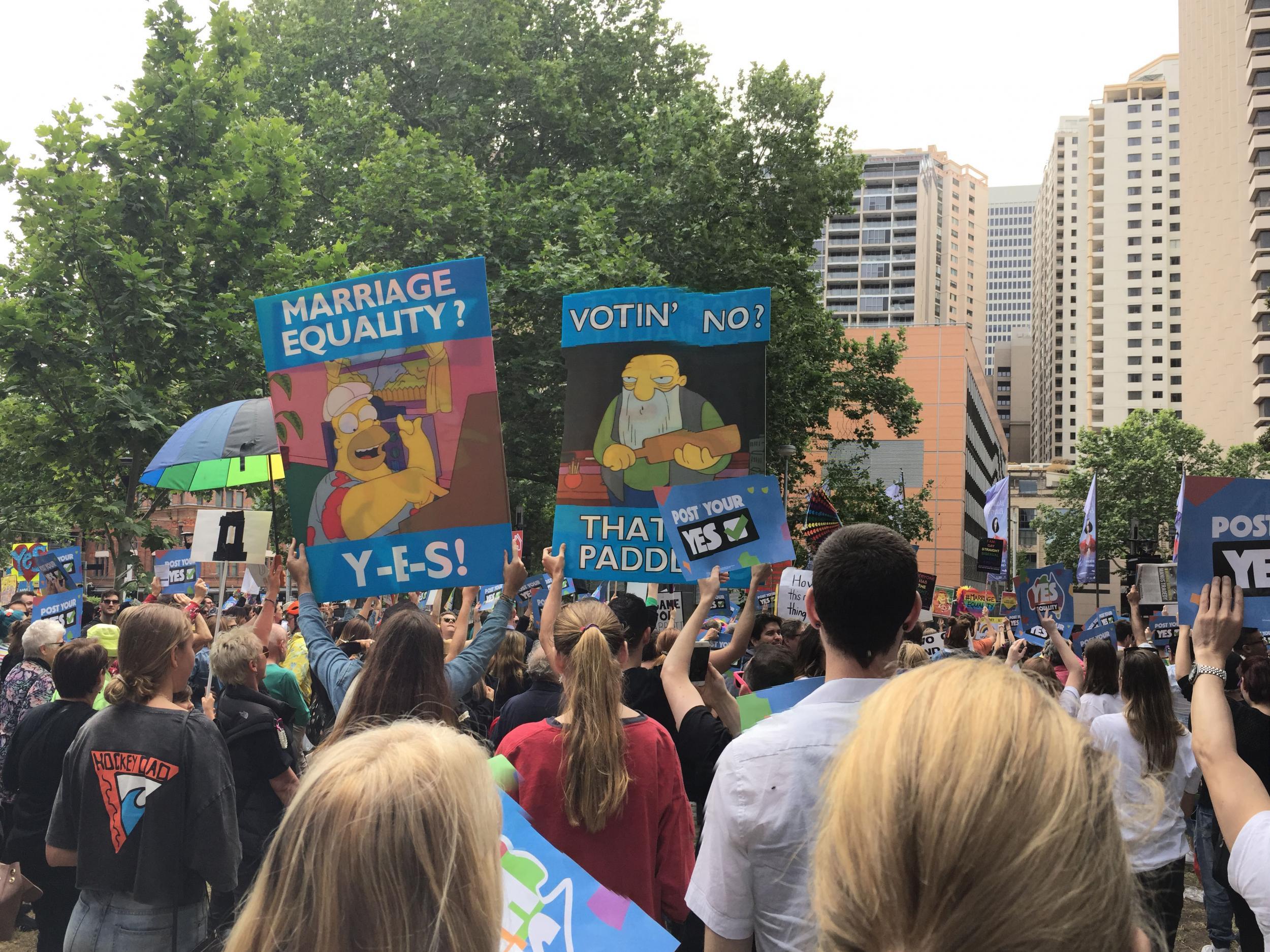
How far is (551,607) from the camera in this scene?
5016 millimetres

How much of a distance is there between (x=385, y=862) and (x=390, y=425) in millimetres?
4266

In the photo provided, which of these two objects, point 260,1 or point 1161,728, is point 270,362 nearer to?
point 1161,728

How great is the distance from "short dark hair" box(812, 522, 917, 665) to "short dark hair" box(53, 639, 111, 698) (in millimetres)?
4185

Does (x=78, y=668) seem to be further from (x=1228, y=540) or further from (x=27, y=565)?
(x=27, y=565)

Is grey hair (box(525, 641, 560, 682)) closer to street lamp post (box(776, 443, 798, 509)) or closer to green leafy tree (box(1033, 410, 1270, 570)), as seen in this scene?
street lamp post (box(776, 443, 798, 509))

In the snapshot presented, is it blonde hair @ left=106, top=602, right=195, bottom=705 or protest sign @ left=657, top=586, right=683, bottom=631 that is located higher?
blonde hair @ left=106, top=602, right=195, bottom=705

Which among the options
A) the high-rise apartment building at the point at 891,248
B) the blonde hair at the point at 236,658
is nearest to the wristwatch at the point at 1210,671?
the blonde hair at the point at 236,658

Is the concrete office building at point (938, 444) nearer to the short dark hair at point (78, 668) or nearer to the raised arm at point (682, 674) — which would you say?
the short dark hair at point (78, 668)

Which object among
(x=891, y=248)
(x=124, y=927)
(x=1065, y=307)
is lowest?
(x=124, y=927)

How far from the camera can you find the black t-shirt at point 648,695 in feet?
16.9

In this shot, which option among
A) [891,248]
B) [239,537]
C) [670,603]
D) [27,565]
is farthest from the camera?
[891,248]

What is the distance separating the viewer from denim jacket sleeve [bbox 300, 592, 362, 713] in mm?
4438

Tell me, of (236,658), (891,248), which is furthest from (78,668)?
(891,248)

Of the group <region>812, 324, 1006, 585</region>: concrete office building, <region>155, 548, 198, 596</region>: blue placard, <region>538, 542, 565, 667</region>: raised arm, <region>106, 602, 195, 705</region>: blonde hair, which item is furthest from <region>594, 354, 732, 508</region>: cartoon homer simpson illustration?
<region>812, 324, 1006, 585</region>: concrete office building
